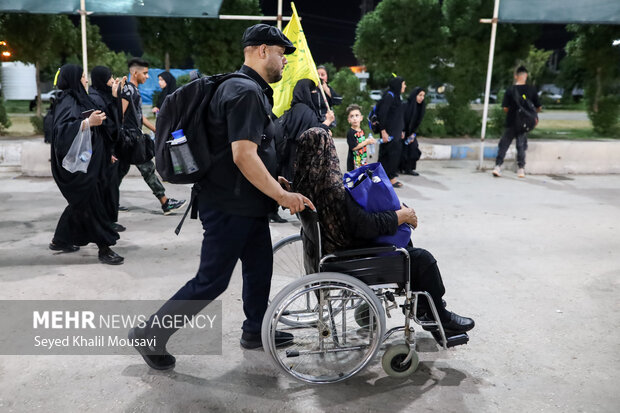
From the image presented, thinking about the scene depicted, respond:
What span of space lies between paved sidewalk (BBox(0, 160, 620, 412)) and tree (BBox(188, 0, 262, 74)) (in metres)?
7.67

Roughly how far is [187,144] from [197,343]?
135 cm

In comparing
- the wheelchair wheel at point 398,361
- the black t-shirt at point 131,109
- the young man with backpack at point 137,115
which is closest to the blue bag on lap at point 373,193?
the wheelchair wheel at point 398,361

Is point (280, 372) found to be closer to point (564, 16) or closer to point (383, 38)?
point (564, 16)

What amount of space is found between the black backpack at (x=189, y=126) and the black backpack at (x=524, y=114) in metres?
7.40

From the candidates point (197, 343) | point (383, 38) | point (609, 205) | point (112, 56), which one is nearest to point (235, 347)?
point (197, 343)

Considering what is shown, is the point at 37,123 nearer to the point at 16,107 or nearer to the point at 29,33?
the point at 29,33

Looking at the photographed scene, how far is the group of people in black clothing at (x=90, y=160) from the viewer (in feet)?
14.7

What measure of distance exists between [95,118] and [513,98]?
280 inches

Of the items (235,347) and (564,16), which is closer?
(235,347)

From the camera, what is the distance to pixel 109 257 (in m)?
4.84

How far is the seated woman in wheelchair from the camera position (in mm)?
2916

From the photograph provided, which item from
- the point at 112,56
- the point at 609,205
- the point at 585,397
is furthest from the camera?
the point at 112,56

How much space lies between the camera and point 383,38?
537 inches

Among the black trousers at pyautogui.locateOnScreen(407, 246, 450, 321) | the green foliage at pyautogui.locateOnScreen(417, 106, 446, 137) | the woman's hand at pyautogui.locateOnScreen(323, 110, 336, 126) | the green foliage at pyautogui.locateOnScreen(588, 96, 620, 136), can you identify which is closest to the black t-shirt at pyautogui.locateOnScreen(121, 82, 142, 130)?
the woman's hand at pyautogui.locateOnScreen(323, 110, 336, 126)
